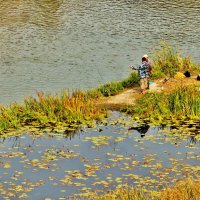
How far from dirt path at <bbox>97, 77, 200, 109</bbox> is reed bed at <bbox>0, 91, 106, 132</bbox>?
159 cm

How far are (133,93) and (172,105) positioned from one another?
145 inches

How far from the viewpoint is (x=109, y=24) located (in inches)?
2343

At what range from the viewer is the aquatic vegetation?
3095cm

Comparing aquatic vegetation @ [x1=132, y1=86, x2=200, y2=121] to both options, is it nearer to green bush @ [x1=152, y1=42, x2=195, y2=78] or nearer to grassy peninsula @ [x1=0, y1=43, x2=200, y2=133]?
grassy peninsula @ [x1=0, y1=43, x2=200, y2=133]

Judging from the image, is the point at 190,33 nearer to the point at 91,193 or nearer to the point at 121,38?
the point at 121,38

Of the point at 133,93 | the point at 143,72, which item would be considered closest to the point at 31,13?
the point at 133,93

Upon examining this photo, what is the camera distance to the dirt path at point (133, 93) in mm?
33325

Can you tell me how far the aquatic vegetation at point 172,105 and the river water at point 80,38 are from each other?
9400mm

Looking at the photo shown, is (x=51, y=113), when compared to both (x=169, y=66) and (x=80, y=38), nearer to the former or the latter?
(x=169, y=66)

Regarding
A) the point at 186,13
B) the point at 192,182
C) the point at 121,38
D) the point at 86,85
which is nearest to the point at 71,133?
the point at 192,182

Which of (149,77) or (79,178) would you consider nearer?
(79,178)

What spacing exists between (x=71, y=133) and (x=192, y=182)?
8.50 metres

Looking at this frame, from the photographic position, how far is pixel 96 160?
2570 centimetres

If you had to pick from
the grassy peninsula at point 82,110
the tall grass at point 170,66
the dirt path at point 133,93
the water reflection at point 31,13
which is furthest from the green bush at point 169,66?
the water reflection at point 31,13
